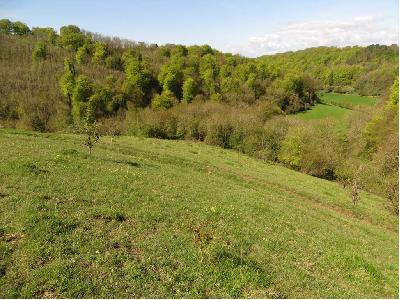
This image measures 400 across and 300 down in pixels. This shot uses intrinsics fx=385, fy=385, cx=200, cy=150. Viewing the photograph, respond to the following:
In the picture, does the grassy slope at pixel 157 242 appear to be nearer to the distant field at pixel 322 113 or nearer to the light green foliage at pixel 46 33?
the distant field at pixel 322 113

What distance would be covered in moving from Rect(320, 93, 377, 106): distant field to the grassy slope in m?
125

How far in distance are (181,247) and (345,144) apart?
7247 cm

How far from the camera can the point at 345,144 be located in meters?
81.2

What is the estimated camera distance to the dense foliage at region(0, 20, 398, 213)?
71188mm

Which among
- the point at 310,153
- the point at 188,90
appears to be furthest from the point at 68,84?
the point at 310,153

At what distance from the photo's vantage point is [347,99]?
153 m

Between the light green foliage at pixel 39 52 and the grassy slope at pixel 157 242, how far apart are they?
101511 mm

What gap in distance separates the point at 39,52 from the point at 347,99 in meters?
114

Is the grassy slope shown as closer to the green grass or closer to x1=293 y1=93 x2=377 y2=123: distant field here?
x1=293 y1=93 x2=377 y2=123: distant field

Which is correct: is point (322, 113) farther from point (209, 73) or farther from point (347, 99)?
point (209, 73)

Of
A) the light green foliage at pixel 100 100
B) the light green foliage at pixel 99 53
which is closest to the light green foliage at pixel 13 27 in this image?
the light green foliage at pixel 99 53

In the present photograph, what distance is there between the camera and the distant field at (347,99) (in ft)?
469

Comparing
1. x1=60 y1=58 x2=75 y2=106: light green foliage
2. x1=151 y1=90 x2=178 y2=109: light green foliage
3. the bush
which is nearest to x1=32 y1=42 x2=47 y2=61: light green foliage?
x1=60 y1=58 x2=75 y2=106: light green foliage

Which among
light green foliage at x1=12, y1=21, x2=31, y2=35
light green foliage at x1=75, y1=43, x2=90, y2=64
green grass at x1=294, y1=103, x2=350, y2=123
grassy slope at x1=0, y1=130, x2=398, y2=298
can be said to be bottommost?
green grass at x1=294, y1=103, x2=350, y2=123
